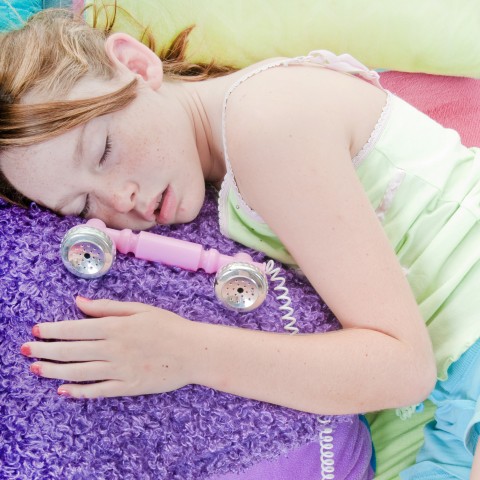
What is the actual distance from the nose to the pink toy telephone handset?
4 centimetres

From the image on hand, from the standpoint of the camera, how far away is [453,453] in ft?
3.82

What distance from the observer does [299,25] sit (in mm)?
1458

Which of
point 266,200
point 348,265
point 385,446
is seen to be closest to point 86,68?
point 266,200

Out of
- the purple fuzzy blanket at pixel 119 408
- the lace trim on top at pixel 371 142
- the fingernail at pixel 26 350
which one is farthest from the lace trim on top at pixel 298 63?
the fingernail at pixel 26 350

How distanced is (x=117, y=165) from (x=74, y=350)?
29 centimetres

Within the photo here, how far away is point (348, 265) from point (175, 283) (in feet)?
0.88

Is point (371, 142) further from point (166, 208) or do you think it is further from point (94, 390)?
point (94, 390)

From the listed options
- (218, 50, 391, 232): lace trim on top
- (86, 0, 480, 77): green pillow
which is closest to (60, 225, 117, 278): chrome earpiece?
(218, 50, 391, 232): lace trim on top

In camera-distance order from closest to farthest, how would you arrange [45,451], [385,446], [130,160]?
[45,451], [130,160], [385,446]

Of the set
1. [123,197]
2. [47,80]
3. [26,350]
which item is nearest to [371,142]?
[123,197]

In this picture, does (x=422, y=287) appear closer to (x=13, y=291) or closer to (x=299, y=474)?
(x=299, y=474)

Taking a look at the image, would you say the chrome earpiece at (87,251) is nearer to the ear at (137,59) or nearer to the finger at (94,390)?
the finger at (94,390)

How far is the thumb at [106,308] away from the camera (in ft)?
3.40

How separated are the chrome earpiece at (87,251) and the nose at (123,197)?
0.08 m
